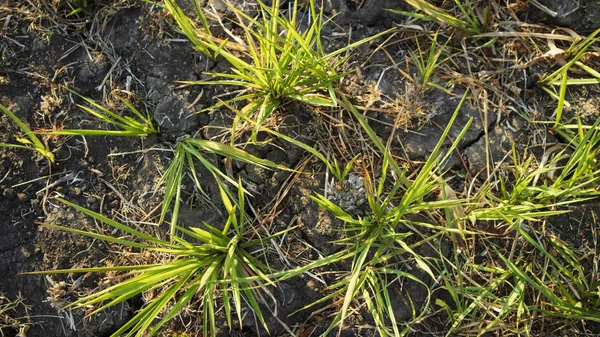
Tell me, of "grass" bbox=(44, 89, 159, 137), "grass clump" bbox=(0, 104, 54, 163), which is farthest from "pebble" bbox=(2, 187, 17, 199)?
"grass" bbox=(44, 89, 159, 137)

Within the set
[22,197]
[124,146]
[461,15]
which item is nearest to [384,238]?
[461,15]

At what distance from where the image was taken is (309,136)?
63.2 inches

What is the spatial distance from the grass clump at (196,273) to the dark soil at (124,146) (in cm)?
10

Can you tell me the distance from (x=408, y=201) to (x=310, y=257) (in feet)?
1.22

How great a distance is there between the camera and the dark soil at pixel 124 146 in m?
1.61

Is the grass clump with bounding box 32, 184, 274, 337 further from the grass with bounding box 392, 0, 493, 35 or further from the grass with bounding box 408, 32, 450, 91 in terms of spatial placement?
the grass with bounding box 392, 0, 493, 35

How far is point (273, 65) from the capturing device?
153 centimetres

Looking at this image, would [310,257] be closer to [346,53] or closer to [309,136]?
[309,136]

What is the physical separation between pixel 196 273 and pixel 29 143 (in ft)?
2.32

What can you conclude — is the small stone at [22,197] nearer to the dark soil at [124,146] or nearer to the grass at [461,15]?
the dark soil at [124,146]

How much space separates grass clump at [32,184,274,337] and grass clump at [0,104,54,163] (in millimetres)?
309

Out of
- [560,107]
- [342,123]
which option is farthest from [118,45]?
[560,107]

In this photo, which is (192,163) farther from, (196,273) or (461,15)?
(461,15)

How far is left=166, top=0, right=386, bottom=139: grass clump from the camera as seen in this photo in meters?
1.46
